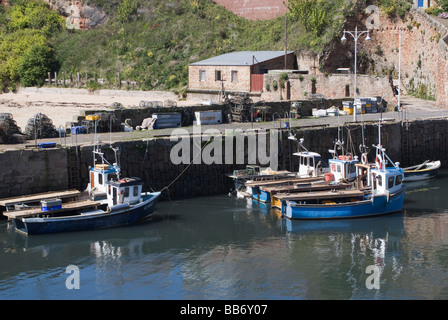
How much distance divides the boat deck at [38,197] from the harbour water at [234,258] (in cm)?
101

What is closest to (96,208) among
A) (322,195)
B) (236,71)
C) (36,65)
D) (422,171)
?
(322,195)

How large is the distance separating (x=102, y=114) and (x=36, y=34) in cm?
3330

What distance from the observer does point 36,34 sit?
2645 inches

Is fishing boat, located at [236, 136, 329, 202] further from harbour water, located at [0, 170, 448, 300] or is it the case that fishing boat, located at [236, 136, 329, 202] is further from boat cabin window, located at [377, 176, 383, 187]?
boat cabin window, located at [377, 176, 383, 187]

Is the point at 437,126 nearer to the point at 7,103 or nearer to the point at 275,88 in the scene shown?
the point at 275,88

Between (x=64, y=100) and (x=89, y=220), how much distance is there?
91.9 feet

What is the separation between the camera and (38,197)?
29219mm

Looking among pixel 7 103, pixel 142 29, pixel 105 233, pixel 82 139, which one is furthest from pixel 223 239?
pixel 142 29

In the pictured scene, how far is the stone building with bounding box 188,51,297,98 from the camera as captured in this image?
5131 cm

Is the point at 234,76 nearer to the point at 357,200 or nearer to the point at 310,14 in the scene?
the point at 310,14

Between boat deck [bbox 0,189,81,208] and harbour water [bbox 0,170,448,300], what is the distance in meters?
1.01

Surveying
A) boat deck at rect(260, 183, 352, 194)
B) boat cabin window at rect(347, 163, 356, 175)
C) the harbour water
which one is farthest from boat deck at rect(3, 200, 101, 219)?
boat cabin window at rect(347, 163, 356, 175)

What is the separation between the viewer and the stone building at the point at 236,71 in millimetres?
51312

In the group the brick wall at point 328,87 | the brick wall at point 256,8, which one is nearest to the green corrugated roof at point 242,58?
the brick wall at point 328,87
